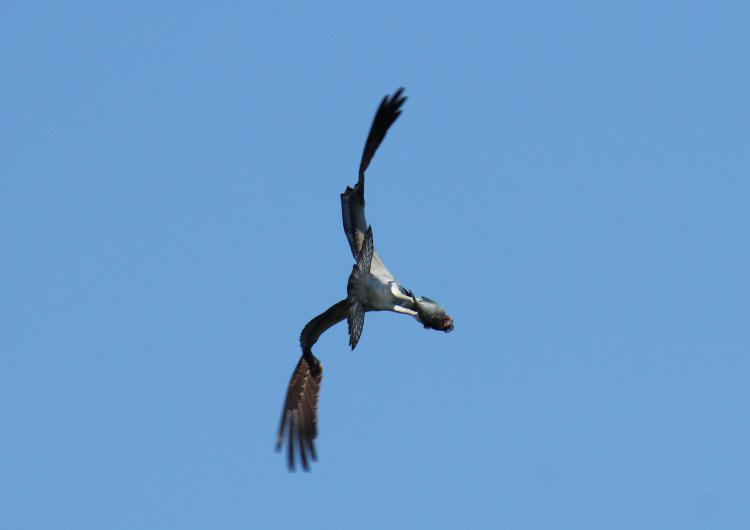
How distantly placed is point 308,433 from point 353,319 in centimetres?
262

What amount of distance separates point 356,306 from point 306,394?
9.70 feet

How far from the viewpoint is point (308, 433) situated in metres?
23.5

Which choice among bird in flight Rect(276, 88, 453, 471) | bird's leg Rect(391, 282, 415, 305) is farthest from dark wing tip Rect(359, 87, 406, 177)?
bird's leg Rect(391, 282, 415, 305)

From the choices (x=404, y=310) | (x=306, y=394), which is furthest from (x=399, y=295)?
(x=306, y=394)

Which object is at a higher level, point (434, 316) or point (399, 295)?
point (399, 295)

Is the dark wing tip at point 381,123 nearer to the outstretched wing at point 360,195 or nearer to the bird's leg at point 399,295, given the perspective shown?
the outstretched wing at point 360,195

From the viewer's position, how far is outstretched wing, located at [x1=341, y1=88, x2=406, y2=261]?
75.4 ft

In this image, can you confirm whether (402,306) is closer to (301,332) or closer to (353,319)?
(353,319)

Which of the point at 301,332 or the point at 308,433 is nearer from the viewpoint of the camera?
the point at 308,433

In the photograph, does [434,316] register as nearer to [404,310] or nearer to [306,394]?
[404,310]

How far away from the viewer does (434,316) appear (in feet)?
69.3

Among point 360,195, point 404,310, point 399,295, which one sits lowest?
point 404,310

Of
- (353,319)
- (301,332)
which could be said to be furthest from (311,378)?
(353,319)

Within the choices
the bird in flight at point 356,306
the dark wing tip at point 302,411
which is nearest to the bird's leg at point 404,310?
the bird in flight at point 356,306
